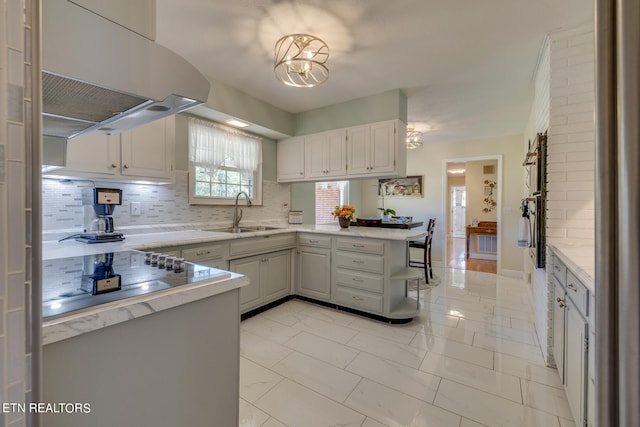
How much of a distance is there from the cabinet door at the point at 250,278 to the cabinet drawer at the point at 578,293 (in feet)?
7.87

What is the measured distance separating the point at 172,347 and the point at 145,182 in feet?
6.94

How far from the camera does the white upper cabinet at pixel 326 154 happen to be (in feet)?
11.6

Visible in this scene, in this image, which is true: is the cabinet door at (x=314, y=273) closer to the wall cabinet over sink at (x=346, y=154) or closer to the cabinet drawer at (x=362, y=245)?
the cabinet drawer at (x=362, y=245)

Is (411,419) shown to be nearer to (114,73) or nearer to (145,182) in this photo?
(114,73)

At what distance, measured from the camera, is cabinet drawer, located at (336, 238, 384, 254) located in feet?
9.31

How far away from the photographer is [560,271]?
1.78 metres

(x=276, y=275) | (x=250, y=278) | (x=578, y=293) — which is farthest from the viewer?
(x=276, y=275)

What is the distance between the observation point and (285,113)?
388 cm

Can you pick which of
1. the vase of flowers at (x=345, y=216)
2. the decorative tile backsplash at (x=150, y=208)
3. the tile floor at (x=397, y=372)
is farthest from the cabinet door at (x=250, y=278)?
the vase of flowers at (x=345, y=216)

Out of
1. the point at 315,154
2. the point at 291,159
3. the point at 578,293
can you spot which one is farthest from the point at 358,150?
the point at 578,293

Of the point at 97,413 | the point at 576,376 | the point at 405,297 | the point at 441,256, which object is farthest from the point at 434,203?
the point at 97,413

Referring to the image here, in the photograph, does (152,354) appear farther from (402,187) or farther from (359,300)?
(402,187)

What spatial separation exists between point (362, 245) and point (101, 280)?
7.54ft

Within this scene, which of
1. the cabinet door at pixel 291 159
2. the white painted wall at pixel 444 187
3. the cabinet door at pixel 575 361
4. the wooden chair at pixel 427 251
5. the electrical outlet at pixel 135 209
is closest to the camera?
the cabinet door at pixel 575 361
